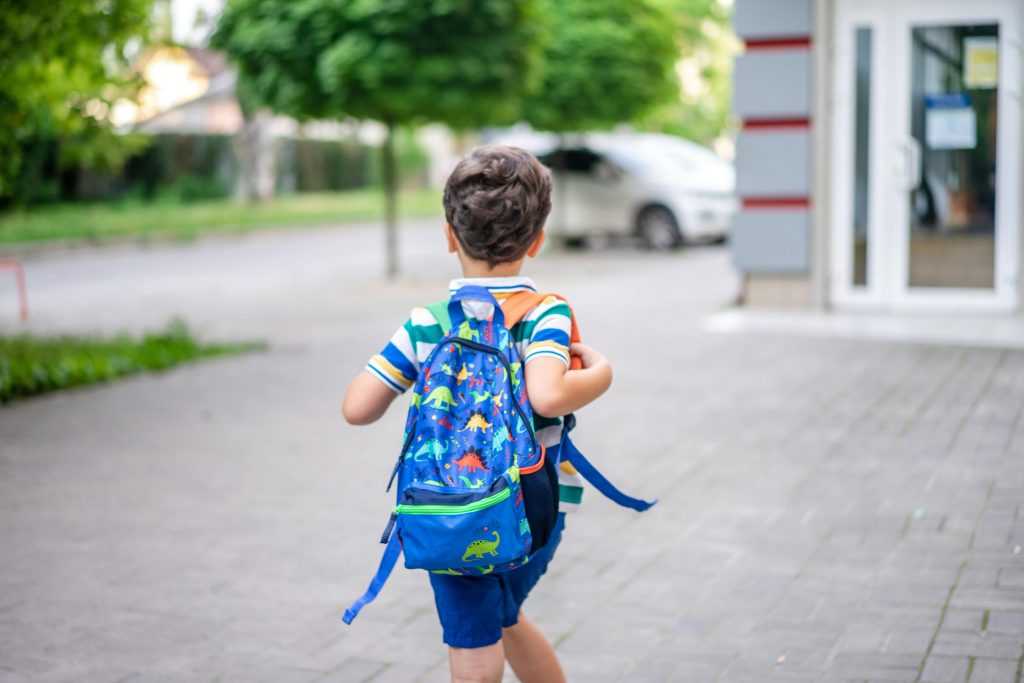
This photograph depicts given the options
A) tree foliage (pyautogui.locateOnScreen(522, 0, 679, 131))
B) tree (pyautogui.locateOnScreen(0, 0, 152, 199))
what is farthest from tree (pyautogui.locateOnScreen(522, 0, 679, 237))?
tree (pyautogui.locateOnScreen(0, 0, 152, 199))

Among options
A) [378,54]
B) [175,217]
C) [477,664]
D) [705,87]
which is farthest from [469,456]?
[705,87]

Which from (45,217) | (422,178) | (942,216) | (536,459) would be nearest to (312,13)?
(942,216)

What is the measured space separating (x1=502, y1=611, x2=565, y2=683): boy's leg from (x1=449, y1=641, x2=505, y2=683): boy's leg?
0.68 feet

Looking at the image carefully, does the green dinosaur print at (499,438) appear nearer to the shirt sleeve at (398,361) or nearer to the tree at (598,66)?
the shirt sleeve at (398,361)

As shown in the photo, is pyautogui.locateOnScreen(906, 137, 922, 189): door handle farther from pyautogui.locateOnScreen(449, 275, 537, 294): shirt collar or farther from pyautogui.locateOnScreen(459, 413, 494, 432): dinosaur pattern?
pyautogui.locateOnScreen(459, 413, 494, 432): dinosaur pattern

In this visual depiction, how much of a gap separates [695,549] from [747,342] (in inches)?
213

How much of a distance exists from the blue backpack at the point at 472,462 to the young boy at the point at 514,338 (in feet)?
0.19

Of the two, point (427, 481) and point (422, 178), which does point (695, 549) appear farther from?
point (422, 178)

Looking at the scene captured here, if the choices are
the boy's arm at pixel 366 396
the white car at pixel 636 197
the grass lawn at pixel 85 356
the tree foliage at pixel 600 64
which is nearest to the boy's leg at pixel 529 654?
the boy's arm at pixel 366 396

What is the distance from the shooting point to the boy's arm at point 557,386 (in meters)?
2.75

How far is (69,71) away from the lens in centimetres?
964

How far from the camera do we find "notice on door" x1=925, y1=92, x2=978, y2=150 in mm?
11391

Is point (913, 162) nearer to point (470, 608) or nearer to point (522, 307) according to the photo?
point (522, 307)

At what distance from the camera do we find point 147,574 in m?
4.94
